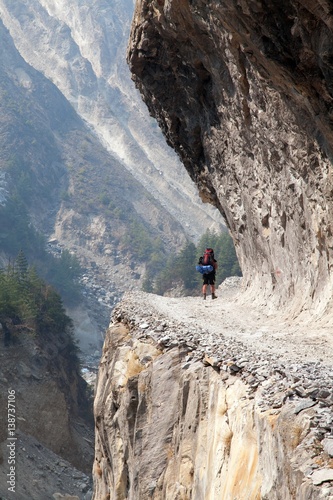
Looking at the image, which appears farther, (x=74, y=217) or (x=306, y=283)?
(x=74, y=217)

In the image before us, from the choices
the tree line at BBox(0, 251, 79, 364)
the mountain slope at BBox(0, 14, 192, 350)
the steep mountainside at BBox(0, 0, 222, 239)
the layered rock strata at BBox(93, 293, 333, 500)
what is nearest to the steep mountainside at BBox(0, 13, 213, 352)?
the mountain slope at BBox(0, 14, 192, 350)

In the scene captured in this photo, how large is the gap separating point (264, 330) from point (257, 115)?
6543 mm

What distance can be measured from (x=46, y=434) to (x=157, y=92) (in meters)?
23.9

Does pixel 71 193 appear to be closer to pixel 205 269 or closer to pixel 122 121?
pixel 122 121

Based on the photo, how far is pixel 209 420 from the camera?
9297mm

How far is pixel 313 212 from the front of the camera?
1630 cm

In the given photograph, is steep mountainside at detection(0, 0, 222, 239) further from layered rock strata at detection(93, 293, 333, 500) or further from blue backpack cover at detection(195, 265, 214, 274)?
layered rock strata at detection(93, 293, 333, 500)

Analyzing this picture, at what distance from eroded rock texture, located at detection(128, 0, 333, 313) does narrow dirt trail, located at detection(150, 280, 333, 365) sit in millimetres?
949

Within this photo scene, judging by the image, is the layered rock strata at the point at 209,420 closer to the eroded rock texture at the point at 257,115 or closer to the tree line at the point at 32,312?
the eroded rock texture at the point at 257,115

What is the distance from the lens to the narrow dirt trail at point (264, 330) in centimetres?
1109

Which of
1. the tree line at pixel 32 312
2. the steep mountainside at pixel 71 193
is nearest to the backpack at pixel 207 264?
the tree line at pixel 32 312

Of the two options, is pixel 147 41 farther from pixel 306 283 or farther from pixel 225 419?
pixel 225 419

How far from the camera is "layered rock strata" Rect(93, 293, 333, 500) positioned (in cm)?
634

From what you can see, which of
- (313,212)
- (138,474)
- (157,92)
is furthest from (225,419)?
(157,92)
